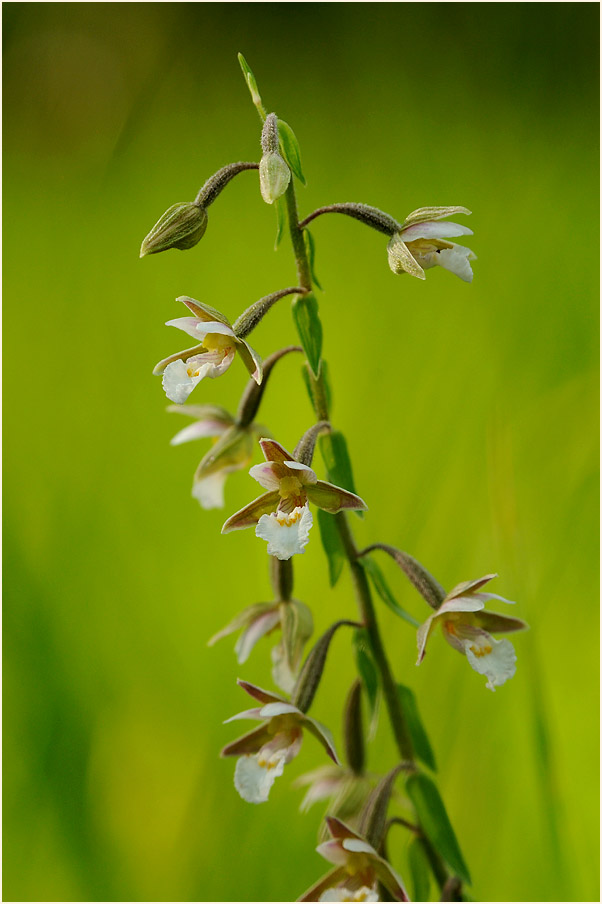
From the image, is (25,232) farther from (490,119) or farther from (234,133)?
(490,119)

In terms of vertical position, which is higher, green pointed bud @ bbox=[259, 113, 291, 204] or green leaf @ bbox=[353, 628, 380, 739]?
green pointed bud @ bbox=[259, 113, 291, 204]

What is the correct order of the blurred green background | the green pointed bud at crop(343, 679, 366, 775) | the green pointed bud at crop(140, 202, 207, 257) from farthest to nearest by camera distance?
the blurred green background → the green pointed bud at crop(343, 679, 366, 775) → the green pointed bud at crop(140, 202, 207, 257)

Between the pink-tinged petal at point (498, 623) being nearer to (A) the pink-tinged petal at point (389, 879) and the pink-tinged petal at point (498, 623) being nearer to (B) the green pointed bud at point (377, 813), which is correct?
(B) the green pointed bud at point (377, 813)

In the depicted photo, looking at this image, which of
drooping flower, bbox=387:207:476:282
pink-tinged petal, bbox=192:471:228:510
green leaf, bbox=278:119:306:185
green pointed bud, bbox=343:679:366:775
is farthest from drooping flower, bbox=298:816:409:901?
green leaf, bbox=278:119:306:185

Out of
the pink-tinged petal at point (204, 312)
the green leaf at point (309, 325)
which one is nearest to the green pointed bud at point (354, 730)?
the green leaf at point (309, 325)

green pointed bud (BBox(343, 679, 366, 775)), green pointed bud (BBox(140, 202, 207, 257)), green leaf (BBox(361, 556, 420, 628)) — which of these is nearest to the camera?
green pointed bud (BBox(140, 202, 207, 257))

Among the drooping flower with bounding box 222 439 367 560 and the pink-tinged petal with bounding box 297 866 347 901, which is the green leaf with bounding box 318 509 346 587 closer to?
the drooping flower with bounding box 222 439 367 560

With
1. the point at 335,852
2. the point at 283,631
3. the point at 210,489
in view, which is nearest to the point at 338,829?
the point at 335,852
